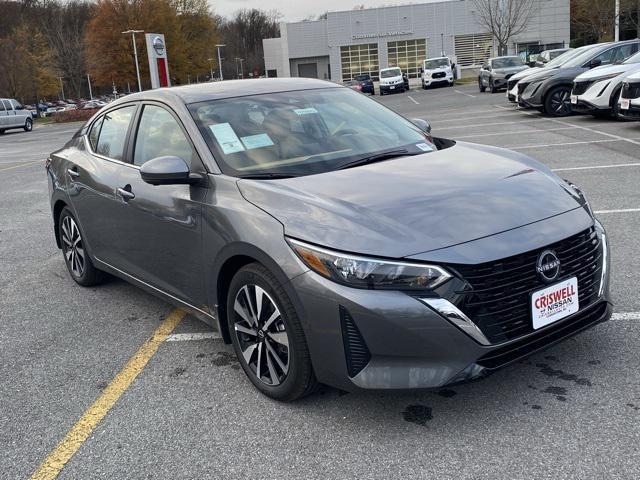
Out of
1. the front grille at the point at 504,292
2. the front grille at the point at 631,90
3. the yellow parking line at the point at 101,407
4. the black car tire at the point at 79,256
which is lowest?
the yellow parking line at the point at 101,407

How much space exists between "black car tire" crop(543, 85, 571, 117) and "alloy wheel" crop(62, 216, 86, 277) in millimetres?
13755

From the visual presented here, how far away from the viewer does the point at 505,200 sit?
3115mm

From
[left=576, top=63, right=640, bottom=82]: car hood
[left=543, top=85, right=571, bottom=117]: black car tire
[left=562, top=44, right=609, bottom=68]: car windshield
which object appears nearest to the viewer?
[left=576, top=63, right=640, bottom=82]: car hood

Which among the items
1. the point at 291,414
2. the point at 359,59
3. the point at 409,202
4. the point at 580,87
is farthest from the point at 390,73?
the point at 291,414

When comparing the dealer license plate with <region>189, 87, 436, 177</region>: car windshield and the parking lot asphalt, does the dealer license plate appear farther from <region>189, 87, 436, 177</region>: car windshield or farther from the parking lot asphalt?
<region>189, 87, 436, 177</region>: car windshield

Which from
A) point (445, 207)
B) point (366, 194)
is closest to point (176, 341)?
point (366, 194)

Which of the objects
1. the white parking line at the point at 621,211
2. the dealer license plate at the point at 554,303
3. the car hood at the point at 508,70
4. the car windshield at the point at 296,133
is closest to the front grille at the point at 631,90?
the white parking line at the point at 621,211

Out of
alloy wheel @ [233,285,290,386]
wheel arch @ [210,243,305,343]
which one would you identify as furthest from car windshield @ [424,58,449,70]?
alloy wheel @ [233,285,290,386]

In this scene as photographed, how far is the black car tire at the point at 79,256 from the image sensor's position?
A: 5.27m

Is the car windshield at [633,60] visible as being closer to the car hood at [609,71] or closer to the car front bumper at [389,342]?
the car hood at [609,71]

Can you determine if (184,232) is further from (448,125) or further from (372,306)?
(448,125)

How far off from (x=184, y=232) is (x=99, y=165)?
147cm

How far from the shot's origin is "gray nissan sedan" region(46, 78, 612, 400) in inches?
107

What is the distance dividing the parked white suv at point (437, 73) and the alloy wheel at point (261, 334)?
39970 millimetres
